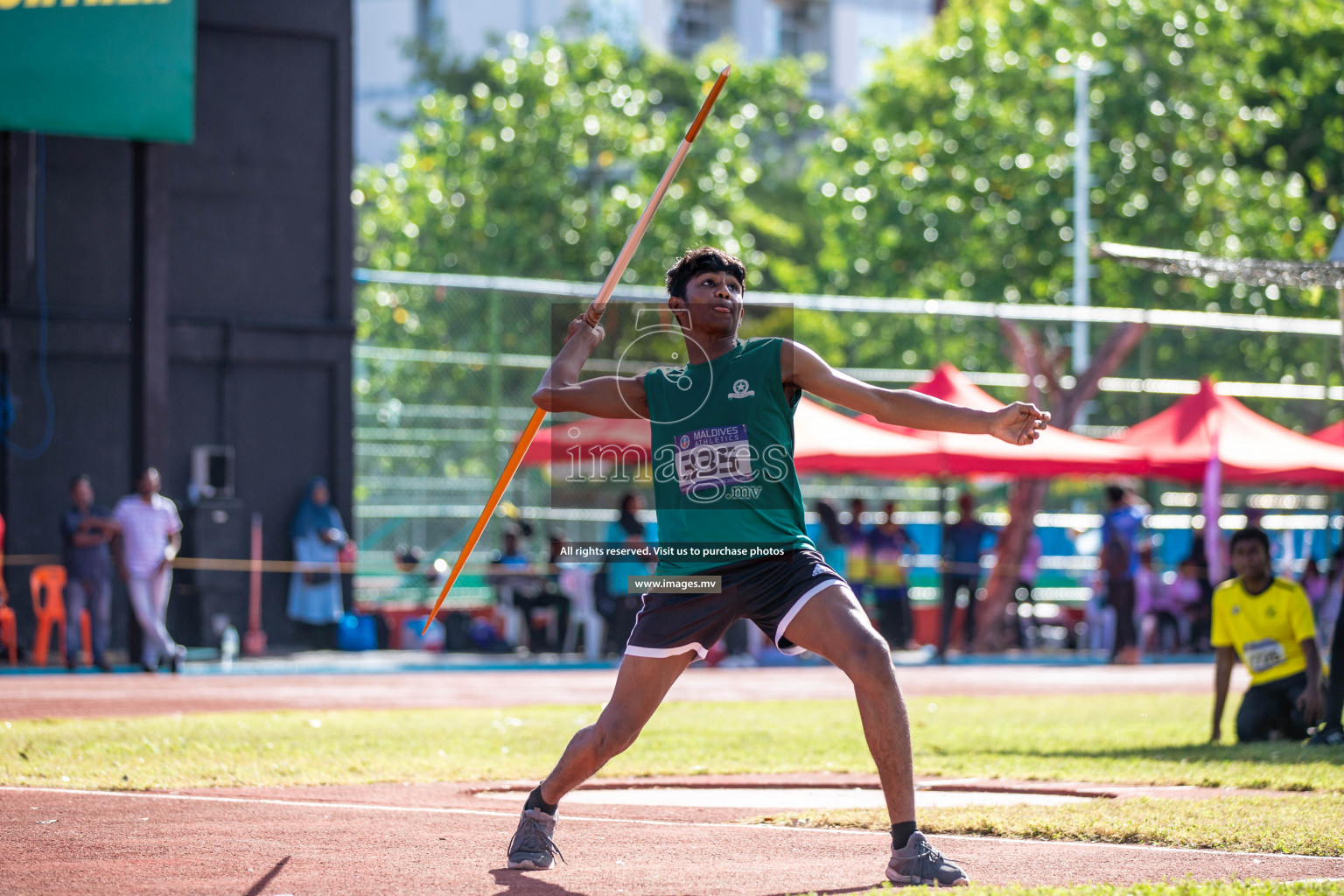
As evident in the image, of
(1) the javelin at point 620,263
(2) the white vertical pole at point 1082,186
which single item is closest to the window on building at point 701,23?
(2) the white vertical pole at point 1082,186

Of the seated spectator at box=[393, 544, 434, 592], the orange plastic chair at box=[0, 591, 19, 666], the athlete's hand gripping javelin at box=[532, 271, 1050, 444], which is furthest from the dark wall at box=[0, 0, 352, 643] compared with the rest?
the athlete's hand gripping javelin at box=[532, 271, 1050, 444]

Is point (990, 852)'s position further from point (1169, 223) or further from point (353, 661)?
point (1169, 223)

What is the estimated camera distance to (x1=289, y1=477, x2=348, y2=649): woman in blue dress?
64.8ft

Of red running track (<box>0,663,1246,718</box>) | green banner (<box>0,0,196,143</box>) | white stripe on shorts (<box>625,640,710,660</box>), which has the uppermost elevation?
green banner (<box>0,0,196,143</box>)

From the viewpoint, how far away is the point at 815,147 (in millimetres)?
37000

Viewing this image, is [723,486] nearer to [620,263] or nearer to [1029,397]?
[620,263]

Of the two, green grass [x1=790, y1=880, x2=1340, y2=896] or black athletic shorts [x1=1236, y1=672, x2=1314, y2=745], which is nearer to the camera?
green grass [x1=790, y1=880, x2=1340, y2=896]

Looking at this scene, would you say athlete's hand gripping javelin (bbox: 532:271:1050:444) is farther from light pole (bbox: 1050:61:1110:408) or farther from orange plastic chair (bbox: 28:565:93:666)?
light pole (bbox: 1050:61:1110:408)

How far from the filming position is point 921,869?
520cm

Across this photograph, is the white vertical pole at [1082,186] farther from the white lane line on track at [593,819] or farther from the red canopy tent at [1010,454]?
the white lane line on track at [593,819]

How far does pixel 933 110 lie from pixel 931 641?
1578 cm

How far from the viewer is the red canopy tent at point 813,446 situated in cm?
1792

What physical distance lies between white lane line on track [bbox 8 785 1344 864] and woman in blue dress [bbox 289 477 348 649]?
472 inches

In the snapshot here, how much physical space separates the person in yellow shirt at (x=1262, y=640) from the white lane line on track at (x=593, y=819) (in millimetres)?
4338
